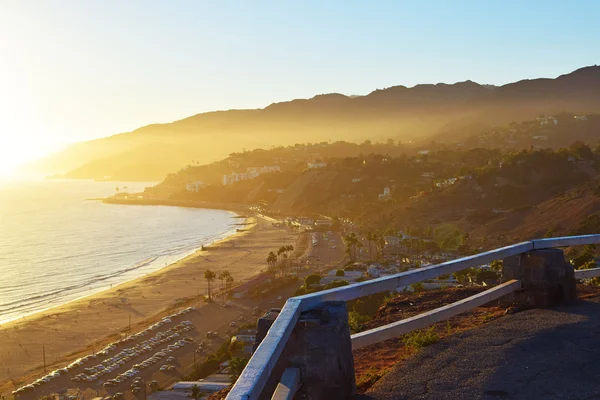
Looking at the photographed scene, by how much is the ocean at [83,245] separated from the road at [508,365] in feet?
123

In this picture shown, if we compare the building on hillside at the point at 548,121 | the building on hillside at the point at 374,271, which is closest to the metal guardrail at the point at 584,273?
the building on hillside at the point at 374,271

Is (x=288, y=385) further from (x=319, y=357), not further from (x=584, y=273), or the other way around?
(x=584, y=273)

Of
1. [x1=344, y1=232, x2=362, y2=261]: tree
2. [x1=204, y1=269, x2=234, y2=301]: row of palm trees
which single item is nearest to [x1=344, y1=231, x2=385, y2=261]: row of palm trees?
[x1=344, y1=232, x2=362, y2=261]: tree

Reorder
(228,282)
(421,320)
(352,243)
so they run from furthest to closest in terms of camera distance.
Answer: (352,243), (228,282), (421,320)

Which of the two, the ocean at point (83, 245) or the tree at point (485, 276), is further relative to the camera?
the ocean at point (83, 245)

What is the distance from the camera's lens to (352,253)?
2172 inches

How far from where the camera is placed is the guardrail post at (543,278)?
5.40 m

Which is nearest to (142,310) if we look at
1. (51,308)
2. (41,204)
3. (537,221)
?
(51,308)

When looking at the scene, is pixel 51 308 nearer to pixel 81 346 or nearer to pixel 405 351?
pixel 81 346

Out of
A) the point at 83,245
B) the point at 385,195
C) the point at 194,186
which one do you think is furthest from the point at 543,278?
the point at 194,186

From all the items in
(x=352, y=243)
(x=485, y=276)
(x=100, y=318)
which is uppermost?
(x=485, y=276)

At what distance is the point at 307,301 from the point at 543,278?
3.13 m

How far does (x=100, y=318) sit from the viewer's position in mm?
34531

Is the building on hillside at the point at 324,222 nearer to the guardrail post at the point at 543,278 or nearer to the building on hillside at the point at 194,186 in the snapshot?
the guardrail post at the point at 543,278
